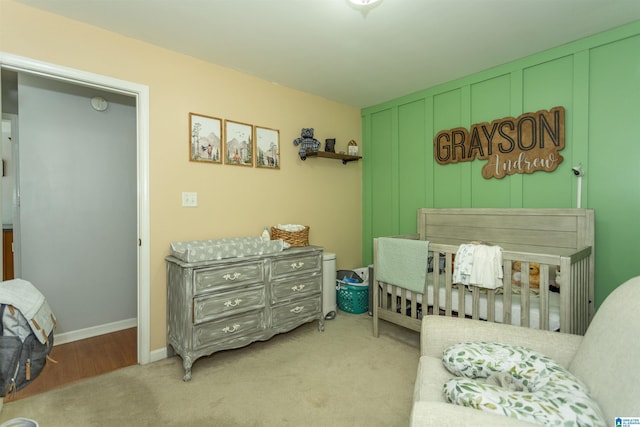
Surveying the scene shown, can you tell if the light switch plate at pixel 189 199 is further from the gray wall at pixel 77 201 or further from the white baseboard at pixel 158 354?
the white baseboard at pixel 158 354

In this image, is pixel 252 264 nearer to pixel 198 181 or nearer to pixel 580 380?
pixel 198 181

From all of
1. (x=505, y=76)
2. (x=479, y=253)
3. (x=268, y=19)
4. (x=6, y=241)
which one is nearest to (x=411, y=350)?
(x=479, y=253)

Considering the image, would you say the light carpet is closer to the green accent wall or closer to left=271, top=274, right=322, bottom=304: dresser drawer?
left=271, top=274, right=322, bottom=304: dresser drawer

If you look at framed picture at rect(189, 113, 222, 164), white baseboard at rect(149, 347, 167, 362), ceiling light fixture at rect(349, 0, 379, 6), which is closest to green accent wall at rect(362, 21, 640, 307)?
ceiling light fixture at rect(349, 0, 379, 6)

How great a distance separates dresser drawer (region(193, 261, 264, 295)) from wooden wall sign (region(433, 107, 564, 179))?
2220 mm

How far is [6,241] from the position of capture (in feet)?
9.73

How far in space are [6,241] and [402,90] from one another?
4339 millimetres

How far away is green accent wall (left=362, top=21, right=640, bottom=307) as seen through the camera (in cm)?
217

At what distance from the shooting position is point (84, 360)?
239 cm

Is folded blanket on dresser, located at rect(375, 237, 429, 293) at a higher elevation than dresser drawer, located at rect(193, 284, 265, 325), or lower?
higher

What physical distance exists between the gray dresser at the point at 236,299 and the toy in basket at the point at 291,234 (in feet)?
0.56

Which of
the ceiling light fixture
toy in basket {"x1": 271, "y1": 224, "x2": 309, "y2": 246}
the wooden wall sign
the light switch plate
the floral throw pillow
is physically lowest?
the floral throw pillow

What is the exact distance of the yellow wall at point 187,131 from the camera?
2.04 m

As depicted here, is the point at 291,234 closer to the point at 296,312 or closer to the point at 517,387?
the point at 296,312
